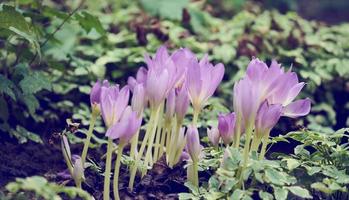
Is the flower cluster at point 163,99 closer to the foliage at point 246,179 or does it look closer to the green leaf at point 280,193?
the foliage at point 246,179

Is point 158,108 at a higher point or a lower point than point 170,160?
higher

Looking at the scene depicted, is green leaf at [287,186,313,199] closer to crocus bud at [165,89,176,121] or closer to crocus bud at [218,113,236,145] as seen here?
crocus bud at [218,113,236,145]

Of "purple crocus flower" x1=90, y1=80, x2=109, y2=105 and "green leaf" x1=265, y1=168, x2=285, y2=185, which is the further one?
"purple crocus flower" x1=90, y1=80, x2=109, y2=105

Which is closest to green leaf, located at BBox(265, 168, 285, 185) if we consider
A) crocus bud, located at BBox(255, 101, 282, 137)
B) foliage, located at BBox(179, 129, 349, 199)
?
foliage, located at BBox(179, 129, 349, 199)

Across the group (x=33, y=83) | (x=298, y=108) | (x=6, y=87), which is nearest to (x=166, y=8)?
(x=33, y=83)

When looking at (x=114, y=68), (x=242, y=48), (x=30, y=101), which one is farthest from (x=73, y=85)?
(x=242, y=48)

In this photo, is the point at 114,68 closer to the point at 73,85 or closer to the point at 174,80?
the point at 73,85

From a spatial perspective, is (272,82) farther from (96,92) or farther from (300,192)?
(96,92)
